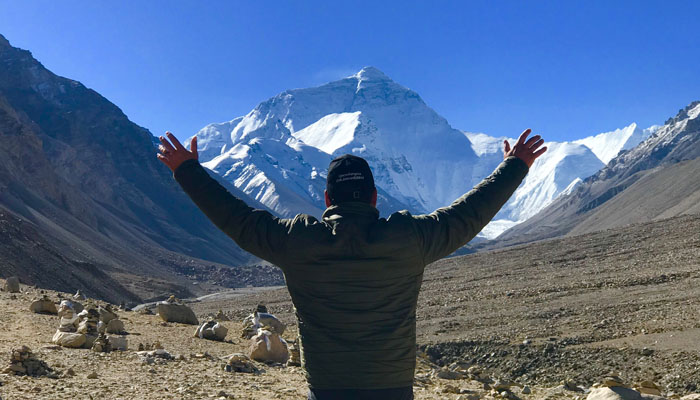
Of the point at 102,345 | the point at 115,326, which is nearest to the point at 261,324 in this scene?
the point at 115,326

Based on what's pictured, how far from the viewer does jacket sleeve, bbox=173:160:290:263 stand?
3650 mm

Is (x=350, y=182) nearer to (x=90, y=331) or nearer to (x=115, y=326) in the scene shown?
(x=90, y=331)

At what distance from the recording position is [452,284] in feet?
130

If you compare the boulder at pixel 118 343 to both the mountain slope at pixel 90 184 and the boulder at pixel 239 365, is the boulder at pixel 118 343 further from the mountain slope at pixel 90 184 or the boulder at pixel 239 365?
the mountain slope at pixel 90 184

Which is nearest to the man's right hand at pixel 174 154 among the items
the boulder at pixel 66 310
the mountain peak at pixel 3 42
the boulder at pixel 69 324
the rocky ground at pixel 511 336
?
the rocky ground at pixel 511 336

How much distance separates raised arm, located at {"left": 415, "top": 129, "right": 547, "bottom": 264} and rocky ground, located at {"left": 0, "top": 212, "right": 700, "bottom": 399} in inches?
183

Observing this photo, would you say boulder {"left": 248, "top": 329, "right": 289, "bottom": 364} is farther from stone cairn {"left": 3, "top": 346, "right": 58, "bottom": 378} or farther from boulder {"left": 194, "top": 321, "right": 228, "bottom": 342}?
stone cairn {"left": 3, "top": 346, "right": 58, "bottom": 378}

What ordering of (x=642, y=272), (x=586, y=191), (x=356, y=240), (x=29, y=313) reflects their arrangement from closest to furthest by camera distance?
(x=356, y=240), (x=29, y=313), (x=642, y=272), (x=586, y=191)

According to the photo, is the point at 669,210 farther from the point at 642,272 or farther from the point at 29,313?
the point at 29,313

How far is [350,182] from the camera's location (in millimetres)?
3736

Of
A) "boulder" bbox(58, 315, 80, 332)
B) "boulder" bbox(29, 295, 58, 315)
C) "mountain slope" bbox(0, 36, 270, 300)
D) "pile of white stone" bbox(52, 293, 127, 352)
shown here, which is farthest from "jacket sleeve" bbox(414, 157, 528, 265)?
"mountain slope" bbox(0, 36, 270, 300)

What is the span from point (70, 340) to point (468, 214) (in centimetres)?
758

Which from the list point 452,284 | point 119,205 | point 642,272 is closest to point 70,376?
point 642,272

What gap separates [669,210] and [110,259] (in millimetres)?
65998
